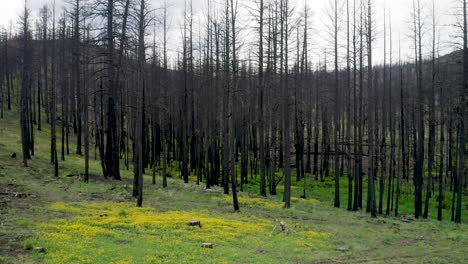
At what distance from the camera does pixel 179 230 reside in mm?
17438

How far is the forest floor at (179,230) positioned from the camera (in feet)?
44.7

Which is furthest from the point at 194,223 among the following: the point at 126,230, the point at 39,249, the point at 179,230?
the point at 39,249

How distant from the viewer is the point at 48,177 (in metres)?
31.7

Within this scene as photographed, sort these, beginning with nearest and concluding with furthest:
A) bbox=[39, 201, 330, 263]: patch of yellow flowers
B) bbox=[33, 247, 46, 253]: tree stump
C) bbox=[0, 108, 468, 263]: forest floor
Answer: bbox=[33, 247, 46, 253]: tree stump
bbox=[39, 201, 330, 263]: patch of yellow flowers
bbox=[0, 108, 468, 263]: forest floor

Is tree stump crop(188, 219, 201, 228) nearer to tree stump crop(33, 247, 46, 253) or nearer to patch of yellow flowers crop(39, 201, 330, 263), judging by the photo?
patch of yellow flowers crop(39, 201, 330, 263)

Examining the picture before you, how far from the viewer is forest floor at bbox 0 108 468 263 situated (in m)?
13.6

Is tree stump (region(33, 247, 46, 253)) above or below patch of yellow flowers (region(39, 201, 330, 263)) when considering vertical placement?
above

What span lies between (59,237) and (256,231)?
27.5 feet

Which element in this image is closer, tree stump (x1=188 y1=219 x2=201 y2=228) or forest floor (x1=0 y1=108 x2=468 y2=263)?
forest floor (x1=0 y1=108 x2=468 y2=263)

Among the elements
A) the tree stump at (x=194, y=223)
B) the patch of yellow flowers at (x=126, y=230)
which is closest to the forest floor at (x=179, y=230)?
the patch of yellow flowers at (x=126, y=230)

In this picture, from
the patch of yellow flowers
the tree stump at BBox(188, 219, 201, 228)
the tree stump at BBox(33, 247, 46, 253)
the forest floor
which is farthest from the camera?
the tree stump at BBox(188, 219, 201, 228)

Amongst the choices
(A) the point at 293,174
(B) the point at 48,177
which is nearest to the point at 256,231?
(B) the point at 48,177

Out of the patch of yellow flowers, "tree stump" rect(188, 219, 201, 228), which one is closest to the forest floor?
the patch of yellow flowers

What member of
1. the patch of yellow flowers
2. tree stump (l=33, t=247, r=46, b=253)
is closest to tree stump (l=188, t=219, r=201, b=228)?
the patch of yellow flowers
